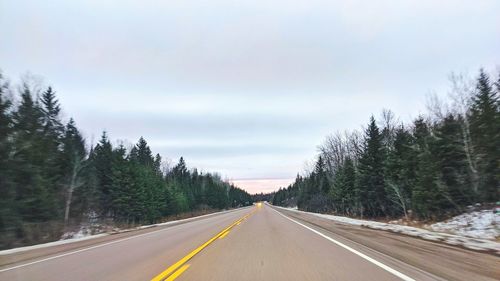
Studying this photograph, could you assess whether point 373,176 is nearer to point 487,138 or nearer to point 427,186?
point 427,186

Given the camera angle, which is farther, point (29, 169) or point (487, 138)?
point (29, 169)

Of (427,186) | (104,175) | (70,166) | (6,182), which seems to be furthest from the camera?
(104,175)

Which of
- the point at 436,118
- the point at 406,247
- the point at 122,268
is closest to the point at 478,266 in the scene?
the point at 406,247

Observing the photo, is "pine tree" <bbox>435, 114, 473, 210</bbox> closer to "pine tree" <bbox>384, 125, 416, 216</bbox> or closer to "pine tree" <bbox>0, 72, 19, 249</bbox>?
"pine tree" <bbox>384, 125, 416, 216</bbox>

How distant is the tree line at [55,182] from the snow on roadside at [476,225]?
22.3 meters

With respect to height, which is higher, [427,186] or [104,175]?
[104,175]

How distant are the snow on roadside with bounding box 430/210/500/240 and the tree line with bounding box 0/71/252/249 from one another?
22251 mm

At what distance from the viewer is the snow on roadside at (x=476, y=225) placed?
18797 millimetres

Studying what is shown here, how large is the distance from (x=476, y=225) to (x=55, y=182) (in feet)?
124

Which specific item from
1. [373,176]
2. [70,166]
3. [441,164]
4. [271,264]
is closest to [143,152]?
[70,166]

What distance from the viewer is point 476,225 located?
21.5 meters

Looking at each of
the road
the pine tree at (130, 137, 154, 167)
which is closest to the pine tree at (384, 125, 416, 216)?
the road

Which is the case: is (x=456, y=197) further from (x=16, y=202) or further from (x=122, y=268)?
(x=16, y=202)

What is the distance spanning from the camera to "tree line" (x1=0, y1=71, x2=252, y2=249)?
24.3 metres
